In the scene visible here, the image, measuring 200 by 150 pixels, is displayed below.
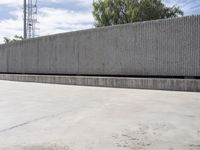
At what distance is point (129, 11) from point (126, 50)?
17370mm

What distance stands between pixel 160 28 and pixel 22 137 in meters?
11.2

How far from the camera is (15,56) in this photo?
26172 mm

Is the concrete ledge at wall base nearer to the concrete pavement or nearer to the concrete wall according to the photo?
the concrete wall

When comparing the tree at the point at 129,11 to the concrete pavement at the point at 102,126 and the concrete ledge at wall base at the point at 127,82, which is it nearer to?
Answer: the concrete ledge at wall base at the point at 127,82

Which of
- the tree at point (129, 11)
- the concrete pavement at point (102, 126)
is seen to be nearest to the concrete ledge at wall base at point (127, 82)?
the concrete pavement at point (102, 126)

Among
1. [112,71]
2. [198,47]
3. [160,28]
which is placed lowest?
[112,71]

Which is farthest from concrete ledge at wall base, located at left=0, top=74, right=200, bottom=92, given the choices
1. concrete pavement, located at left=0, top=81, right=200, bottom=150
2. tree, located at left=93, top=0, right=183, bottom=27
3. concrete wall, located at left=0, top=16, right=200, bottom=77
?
tree, located at left=93, top=0, right=183, bottom=27

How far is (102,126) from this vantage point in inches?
258

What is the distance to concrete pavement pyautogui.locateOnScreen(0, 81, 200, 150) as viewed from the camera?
519cm

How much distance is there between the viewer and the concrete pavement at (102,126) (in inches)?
204

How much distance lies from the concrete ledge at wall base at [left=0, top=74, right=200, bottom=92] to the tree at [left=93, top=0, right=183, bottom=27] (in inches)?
599

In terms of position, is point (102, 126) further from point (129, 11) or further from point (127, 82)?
point (129, 11)

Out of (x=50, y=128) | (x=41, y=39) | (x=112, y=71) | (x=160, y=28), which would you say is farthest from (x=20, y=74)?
(x=50, y=128)

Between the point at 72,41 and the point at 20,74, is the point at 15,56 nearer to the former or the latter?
the point at 20,74
